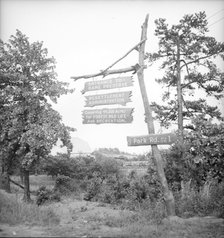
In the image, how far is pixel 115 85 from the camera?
8500 millimetres

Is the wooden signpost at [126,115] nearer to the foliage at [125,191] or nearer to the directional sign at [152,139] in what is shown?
the directional sign at [152,139]

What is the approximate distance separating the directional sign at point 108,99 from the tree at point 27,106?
247 inches

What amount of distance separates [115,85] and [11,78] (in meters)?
8.68

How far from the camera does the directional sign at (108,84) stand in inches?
332

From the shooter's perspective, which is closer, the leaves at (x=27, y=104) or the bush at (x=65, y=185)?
the leaves at (x=27, y=104)

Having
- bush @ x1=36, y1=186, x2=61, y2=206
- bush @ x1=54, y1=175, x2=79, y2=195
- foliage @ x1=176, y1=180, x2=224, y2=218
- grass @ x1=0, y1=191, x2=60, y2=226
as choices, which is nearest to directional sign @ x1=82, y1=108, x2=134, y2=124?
grass @ x1=0, y1=191, x2=60, y2=226

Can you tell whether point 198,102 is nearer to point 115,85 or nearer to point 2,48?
point 115,85

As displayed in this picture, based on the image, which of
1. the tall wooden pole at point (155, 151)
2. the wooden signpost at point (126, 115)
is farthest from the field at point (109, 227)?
the wooden signpost at point (126, 115)

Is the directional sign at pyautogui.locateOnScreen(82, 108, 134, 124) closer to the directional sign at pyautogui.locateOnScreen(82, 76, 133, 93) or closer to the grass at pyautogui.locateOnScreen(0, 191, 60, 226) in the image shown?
the directional sign at pyautogui.locateOnScreen(82, 76, 133, 93)

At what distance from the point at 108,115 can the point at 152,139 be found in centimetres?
163

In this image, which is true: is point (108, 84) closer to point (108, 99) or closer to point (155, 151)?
point (108, 99)

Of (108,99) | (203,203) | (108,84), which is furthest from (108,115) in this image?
(203,203)

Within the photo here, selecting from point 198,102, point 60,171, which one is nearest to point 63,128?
point 198,102

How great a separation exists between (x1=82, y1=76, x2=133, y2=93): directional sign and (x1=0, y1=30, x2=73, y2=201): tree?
614 cm
